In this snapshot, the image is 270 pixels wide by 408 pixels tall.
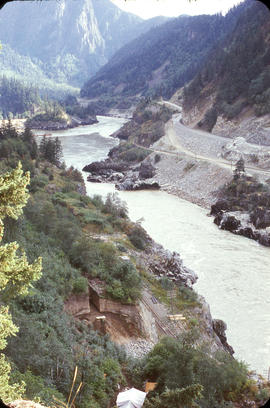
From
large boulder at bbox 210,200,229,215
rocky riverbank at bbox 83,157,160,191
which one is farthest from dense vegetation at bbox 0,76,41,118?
large boulder at bbox 210,200,229,215

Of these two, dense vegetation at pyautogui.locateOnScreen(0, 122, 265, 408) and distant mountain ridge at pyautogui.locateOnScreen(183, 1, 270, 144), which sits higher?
distant mountain ridge at pyautogui.locateOnScreen(183, 1, 270, 144)

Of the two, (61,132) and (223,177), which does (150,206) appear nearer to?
(223,177)

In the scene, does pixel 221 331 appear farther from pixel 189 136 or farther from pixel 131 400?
pixel 189 136

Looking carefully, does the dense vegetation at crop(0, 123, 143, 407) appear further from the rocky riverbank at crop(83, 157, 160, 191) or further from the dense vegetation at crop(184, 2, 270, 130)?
the dense vegetation at crop(184, 2, 270, 130)

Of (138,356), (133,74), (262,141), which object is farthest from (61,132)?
(138,356)

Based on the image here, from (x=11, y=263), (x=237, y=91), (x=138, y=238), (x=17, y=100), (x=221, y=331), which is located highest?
(x=237, y=91)

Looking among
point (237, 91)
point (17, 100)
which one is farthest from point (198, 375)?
point (17, 100)
